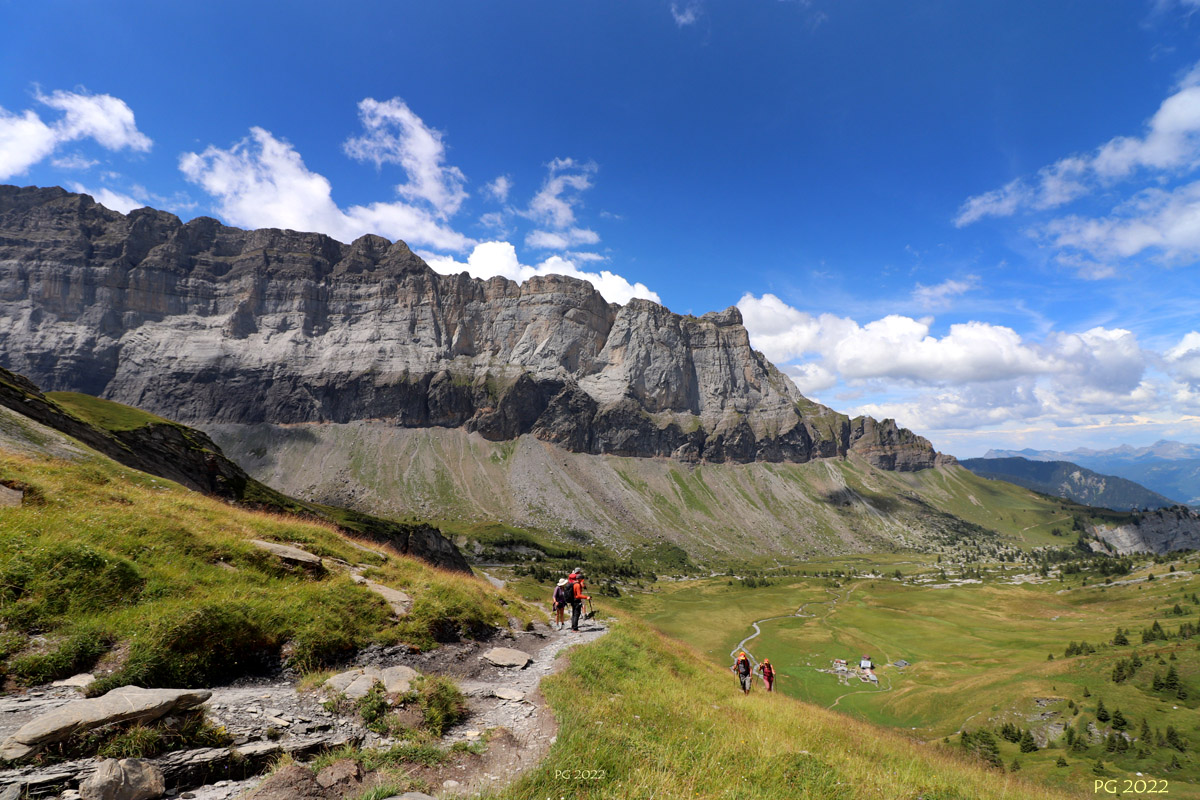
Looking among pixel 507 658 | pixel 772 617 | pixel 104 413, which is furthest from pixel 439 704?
pixel 772 617

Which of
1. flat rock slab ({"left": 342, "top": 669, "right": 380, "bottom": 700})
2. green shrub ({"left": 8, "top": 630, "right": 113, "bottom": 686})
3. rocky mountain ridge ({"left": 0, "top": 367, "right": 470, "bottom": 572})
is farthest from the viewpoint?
rocky mountain ridge ({"left": 0, "top": 367, "right": 470, "bottom": 572})

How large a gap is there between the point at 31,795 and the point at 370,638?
7.88m

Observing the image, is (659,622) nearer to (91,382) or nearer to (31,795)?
(31,795)

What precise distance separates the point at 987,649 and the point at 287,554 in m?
106

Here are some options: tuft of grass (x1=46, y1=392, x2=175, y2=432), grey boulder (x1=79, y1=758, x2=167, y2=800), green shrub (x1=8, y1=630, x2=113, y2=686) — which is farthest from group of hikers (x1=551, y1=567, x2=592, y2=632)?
tuft of grass (x1=46, y1=392, x2=175, y2=432)

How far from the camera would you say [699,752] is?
9766 mm

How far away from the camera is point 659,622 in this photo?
9756 centimetres

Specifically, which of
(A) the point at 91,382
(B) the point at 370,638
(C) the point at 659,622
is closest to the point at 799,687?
(C) the point at 659,622

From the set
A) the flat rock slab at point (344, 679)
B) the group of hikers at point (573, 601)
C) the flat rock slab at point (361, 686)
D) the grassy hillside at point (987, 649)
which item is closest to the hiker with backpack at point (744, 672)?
the group of hikers at point (573, 601)

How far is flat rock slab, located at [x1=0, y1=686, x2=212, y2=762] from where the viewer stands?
557 centimetres

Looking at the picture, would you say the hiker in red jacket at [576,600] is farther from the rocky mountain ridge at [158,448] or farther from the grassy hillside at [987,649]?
the rocky mountain ridge at [158,448]

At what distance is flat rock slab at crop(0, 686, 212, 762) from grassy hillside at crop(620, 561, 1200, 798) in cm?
2883

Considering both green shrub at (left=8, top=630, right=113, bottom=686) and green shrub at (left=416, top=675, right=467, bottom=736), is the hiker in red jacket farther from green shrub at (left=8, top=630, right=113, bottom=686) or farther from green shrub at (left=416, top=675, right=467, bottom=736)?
green shrub at (left=8, top=630, right=113, bottom=686)

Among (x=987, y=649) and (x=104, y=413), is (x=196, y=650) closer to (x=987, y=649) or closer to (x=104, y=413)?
(x=104, y=413)
